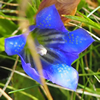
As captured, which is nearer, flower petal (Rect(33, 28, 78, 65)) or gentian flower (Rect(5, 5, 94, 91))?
gentian flower (Rect(5, 5, 94, 91))

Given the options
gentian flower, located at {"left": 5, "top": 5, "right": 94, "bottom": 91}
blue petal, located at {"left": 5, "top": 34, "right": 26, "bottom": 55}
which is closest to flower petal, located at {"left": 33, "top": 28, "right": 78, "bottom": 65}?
gentian flower, located at {"left": 5, "top": 5, "right": 94, "bottom": 91}

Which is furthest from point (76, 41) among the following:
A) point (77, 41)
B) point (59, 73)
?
point (59, 73)

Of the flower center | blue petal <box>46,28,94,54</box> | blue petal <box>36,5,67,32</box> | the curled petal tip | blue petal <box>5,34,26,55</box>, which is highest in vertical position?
blue petal <box>36,5,67,32</box>

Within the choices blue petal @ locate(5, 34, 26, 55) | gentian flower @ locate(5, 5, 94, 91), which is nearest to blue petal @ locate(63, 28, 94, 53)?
gentian flower @ locate(5, 5, 94, 91)

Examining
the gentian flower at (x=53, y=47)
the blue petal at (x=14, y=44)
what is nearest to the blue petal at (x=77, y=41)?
the gentian flower at (x=53, y=47)

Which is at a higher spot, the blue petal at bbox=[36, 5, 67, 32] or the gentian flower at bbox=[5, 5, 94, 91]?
the blue petal at bbox=[36, 5, 67, 32]

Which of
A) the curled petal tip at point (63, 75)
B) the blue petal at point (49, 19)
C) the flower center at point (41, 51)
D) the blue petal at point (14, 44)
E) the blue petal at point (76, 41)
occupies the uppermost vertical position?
the blue petal at point (49, 19)

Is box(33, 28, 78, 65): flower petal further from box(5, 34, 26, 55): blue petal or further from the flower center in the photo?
box(5, 34, 26, 55): blue petal

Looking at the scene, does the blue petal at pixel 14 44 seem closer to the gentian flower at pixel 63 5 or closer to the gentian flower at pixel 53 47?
the gentian flower at pixel 53 47
